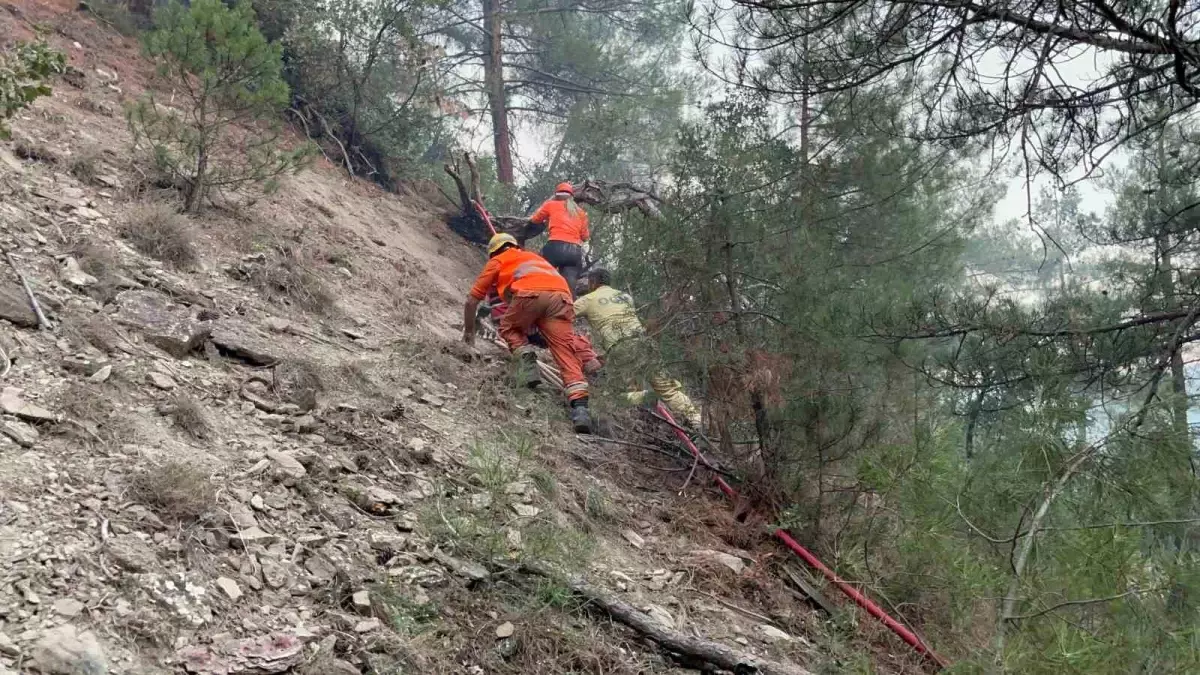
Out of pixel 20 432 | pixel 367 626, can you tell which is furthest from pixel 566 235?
pixel 367 626

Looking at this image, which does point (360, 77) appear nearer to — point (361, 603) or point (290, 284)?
point (290, 284)

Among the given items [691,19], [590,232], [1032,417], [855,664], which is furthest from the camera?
[590,232]

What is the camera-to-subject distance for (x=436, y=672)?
321cm

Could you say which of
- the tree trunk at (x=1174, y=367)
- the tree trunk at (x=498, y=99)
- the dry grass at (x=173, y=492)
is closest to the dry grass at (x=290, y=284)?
the dry grass at (x=173, y=492)

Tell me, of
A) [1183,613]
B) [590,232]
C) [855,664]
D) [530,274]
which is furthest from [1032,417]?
[590,232]

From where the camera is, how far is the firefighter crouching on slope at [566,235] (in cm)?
856

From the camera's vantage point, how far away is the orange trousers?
645 cm

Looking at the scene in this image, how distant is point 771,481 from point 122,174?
17.2 ft

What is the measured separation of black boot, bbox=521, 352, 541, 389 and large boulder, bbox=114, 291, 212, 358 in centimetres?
225

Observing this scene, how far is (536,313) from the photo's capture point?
6.54 m

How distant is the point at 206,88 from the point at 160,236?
130cm

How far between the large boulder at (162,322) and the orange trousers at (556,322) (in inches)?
85.6

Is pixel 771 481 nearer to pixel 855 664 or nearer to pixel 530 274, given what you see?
pixel 855 664

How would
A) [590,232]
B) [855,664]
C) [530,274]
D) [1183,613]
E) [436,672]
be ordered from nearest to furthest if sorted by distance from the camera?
1. [436,672]
2. [1183,613]
3. [855,664]
4. [530,274]
5. [590,232]
